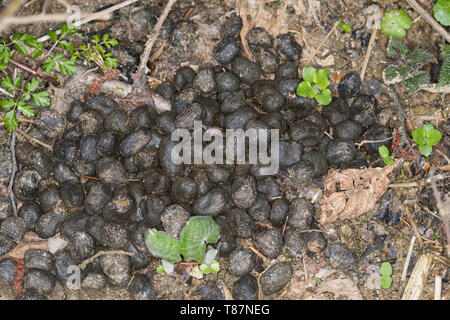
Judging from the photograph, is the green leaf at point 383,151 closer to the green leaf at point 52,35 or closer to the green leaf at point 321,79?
the green leaf at point 321,79

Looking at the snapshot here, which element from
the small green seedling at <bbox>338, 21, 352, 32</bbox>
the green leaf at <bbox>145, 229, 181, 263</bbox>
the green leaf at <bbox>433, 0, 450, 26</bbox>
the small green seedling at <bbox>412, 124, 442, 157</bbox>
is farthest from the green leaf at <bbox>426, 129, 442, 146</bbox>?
the green leaf at <bbox>145, 229, 181, 263</bbox>

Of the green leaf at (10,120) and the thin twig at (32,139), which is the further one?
the thin twig at (32,139)

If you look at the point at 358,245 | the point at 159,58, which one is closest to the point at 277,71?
the point at 159,58

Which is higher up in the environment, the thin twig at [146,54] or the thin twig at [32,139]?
the thin twig at [146,54]

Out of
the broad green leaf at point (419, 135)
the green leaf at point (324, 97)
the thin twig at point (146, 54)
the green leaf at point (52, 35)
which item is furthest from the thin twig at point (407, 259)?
the green leaf at point (52, 35)

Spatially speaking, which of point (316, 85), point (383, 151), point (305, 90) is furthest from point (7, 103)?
point (383, 151)

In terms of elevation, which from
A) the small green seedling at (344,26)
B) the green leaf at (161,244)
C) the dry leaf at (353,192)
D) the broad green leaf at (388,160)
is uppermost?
the small green seedling at (344,26)

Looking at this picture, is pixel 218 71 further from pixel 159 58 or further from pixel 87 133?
pixel 87 133
